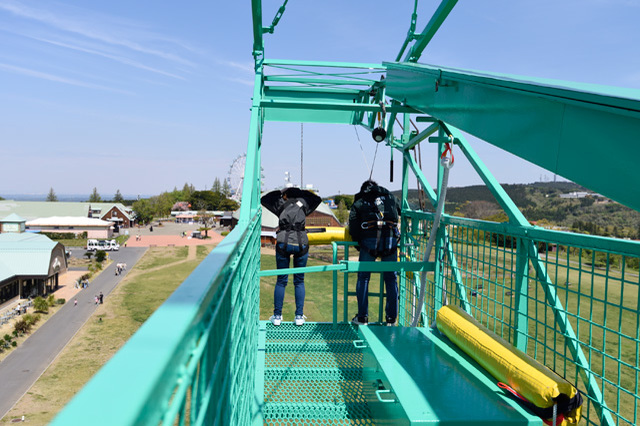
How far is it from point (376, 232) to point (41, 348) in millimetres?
20682

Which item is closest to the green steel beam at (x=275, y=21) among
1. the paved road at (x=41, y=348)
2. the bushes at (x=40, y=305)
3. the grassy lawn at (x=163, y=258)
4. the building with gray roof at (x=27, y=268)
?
the paved road at (x=41, y=348)

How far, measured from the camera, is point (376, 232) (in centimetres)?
455

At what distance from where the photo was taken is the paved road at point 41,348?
15805 millimetres

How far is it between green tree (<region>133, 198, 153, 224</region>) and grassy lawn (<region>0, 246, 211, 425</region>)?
41.3 meters

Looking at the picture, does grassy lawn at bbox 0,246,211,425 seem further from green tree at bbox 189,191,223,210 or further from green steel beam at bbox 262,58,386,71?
green tree at bbox 189,191,223,210

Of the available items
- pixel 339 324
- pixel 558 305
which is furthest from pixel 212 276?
pixel 339 324

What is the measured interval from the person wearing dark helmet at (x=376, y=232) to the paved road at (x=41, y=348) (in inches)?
610

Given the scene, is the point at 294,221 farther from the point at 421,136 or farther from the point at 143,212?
the point at 143,212

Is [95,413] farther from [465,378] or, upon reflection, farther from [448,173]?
[448,173]

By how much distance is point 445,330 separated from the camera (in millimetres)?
3219

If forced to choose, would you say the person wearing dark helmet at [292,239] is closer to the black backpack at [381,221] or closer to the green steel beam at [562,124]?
the black backpack at [381,221]

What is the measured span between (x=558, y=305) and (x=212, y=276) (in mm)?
2533

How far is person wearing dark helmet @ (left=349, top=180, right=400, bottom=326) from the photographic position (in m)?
4.55

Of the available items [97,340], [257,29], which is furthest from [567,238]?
[97,340]
